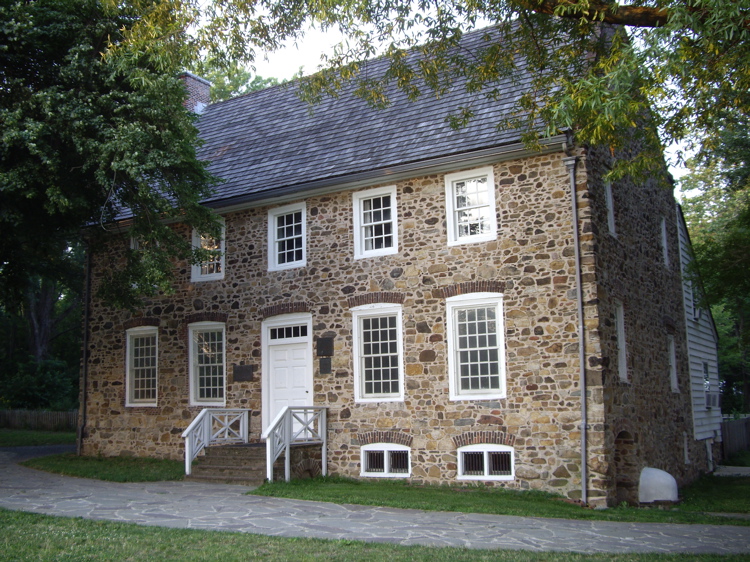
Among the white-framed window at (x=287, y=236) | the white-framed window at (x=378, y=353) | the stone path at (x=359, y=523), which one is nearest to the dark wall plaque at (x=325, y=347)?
the white-framed window at (x=378, y=353)

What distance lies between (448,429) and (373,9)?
7.23 meters

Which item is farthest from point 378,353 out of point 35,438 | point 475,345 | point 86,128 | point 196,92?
point 35,438

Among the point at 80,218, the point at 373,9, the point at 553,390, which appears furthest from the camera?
the point at 80,218

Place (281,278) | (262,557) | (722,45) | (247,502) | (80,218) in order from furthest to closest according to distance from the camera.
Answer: (281,278) → (80,218) → (247,502) → (722,45) → (262,557)

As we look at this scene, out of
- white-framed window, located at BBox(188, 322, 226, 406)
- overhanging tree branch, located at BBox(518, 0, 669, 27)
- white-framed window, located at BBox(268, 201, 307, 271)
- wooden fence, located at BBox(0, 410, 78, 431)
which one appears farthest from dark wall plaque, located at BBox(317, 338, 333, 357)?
wooden fence, located at BBox(0, 410, 78, 431)

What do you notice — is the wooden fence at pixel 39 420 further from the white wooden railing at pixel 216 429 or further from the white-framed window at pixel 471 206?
the white-framed window at pixel 471 206

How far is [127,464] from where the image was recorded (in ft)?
54.5

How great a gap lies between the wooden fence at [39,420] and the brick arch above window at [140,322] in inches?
414

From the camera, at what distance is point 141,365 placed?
18.1m

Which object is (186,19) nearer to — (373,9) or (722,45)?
(373,9)

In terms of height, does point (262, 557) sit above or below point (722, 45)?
below

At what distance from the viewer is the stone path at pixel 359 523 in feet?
29.5

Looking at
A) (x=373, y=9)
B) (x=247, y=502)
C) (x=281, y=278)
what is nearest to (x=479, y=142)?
(x=373, y=9)

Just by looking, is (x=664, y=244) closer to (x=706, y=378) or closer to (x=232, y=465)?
(x=706, y=378)
